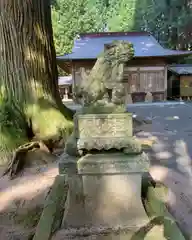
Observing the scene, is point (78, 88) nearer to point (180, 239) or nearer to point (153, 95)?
point (180, 239)

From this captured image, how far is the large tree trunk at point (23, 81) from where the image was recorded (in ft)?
15.6

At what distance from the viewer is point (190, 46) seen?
22766mm

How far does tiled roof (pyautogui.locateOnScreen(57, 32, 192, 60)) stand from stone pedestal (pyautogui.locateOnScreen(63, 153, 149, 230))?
1040 centimetres

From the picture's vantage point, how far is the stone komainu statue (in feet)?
7.76

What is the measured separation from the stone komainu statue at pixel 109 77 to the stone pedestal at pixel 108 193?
0.49 m

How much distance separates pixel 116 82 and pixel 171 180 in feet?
6.88

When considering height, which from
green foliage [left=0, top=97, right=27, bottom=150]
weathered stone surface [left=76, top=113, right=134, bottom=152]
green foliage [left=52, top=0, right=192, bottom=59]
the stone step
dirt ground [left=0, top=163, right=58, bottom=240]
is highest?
green foliage [left=52, top=0, right=192, bottom=59]

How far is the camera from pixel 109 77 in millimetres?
2434

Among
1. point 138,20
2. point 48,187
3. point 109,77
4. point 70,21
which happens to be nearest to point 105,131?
point 109,77

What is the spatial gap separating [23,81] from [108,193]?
10.3 ft

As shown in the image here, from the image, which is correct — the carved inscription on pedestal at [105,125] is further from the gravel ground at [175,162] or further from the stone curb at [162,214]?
the gravel ground at [175,162]

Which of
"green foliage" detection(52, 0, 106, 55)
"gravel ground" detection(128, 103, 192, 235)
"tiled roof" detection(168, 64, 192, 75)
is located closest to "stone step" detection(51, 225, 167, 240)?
"gravel ground" detection(128, 103, 192, 235)

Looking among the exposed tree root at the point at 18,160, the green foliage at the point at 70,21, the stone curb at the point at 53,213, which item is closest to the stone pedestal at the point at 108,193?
the stone curb at the point at 53,213

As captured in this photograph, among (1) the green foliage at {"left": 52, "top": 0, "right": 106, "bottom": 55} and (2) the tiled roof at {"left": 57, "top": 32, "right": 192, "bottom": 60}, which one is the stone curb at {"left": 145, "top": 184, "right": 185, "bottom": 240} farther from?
(1) the green foliage at {"left": 52, "top": 0, "right": 106, "bottom": 55}
